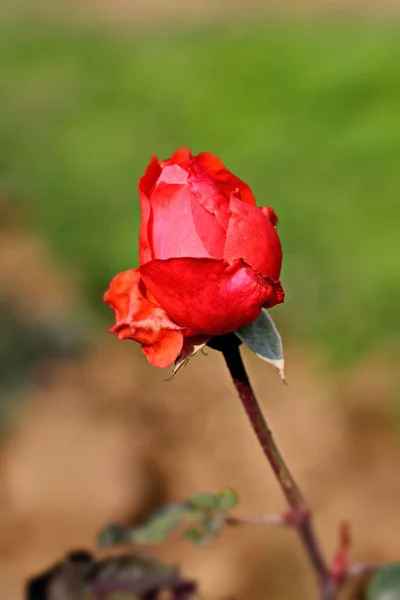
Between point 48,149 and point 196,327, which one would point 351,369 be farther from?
point 48,149

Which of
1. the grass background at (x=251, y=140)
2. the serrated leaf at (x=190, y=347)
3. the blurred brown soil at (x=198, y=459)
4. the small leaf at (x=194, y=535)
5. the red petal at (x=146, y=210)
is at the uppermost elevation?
the grass background at (x=251, y=140)

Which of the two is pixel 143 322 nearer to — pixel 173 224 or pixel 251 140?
pixel 173 224

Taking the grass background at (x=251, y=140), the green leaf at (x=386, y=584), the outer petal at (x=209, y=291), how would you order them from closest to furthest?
the outer petal at (x=209, y=291), the green leaf at (x=386, y=584), the grass background at (x=251, y=140)

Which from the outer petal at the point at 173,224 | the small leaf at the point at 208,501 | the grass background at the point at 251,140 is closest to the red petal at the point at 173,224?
the outer petal at the point at 173,224

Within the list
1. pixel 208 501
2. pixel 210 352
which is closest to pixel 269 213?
pixel 208 501

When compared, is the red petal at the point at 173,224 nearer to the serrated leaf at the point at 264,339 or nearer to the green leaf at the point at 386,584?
the serrated leaf at the point at 264,339

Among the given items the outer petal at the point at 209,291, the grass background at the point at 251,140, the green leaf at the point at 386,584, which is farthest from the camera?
the grass background at the point at 251,140

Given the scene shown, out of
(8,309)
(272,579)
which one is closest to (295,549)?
(272,579)
